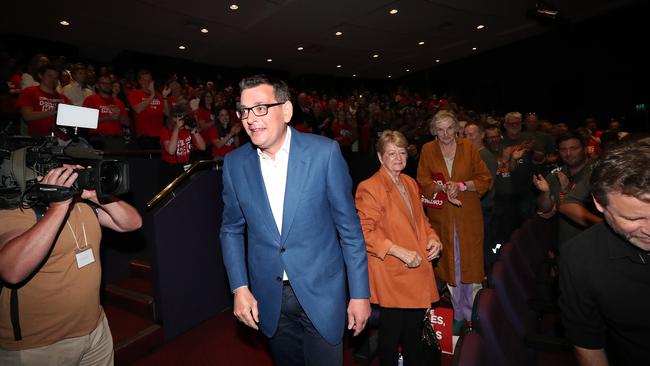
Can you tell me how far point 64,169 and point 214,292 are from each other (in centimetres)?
273

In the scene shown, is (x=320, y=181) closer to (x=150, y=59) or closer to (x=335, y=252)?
(x=335, y=252)

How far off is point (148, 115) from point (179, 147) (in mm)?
1427

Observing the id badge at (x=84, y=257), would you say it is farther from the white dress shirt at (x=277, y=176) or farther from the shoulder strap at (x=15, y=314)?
the white dress shirt at (x=277, y=176)

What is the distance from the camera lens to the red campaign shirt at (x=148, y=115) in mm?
5074

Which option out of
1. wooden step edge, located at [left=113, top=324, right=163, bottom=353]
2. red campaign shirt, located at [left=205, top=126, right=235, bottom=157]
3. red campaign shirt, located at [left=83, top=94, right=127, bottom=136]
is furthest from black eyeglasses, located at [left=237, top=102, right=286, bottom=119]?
red campaign shirt, located at [left=83, top=94, right=127, bottom=136]

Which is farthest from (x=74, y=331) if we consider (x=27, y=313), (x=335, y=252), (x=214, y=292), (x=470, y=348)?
(x=214, y=292)

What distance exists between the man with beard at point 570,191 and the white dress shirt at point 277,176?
2121 millimetres

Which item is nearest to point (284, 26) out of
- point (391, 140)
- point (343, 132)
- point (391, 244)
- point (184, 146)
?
point (343, 132)

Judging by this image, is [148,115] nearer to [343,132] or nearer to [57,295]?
[343,132]

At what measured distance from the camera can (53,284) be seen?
147 centimetres

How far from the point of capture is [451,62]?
13.5 m

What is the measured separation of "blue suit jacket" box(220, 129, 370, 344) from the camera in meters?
1.59

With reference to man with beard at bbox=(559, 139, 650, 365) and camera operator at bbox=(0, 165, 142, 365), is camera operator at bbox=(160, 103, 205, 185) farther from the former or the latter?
man with beard at bbox=(559, 139, 650, 365)

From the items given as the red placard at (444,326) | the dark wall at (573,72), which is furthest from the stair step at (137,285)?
the dark wall at (573,72)
